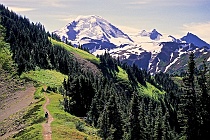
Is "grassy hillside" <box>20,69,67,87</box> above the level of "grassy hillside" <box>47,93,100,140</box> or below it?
above

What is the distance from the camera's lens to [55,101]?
106750mm

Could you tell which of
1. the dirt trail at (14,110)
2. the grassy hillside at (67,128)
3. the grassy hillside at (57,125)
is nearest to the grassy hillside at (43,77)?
the dirt trail at (14,110)

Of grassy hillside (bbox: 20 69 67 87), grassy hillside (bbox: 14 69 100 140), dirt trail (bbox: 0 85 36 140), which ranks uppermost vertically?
grassy hillside (bbox: 20 69 67 87)

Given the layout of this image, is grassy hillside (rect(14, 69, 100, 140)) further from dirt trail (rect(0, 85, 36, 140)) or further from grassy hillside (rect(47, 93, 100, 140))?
dirt trail (rect(0, 85, 36, 140))

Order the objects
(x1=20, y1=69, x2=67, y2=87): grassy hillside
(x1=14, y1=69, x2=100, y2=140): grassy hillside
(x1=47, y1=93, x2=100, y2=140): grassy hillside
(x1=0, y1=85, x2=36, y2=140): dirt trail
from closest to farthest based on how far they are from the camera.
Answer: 1. (x1=47, y1=93, x2=100, y2=140): grassy hillside
2. (x1=14, y1=69, x2=100, y2=140): grassy hillside
3. (x1=0, y1=85, x2=36, y2=140): dirt trail
4. (x1=20, y1=69, x2=67, y2=87): grassy hillside

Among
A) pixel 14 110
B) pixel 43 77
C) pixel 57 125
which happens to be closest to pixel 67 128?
pixel 57 125

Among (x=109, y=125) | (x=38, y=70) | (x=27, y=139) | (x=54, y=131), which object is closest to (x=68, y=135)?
(x=54, y=131)

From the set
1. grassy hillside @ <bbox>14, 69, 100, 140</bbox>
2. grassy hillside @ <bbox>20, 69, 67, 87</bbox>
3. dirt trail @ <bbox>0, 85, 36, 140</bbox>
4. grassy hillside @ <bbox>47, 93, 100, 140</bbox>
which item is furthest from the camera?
grassy hillside @ <bbox>20, 69, 67, 87</bbox>

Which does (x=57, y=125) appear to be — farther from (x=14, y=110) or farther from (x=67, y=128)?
(x=14, y=110)

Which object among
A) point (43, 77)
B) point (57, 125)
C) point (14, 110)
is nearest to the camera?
point (57, 125)

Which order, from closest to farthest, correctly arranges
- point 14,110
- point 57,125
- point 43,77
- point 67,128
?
point 67,128 < point 57,125 < point 14,110 < point 43,77

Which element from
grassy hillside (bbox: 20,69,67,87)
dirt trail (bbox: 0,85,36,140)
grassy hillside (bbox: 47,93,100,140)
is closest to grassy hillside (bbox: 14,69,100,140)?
grassy hillside (bbox: 47,93,100,140)

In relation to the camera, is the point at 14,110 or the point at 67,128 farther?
the point at 14,110

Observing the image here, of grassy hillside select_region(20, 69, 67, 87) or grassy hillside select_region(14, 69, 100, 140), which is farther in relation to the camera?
grassy hillside select_region(20, 69, 67, 87)
